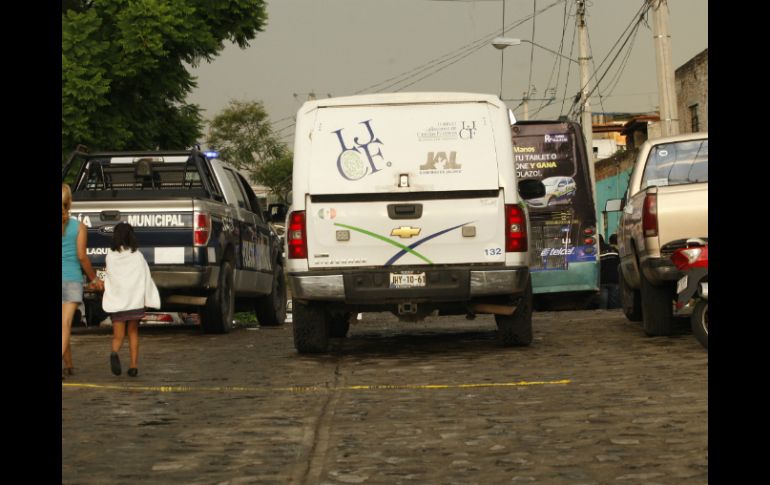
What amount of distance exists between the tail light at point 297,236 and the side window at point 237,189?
5737 millimetres

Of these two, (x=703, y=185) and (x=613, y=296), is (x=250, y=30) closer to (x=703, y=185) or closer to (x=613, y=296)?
(x=613, y=296)

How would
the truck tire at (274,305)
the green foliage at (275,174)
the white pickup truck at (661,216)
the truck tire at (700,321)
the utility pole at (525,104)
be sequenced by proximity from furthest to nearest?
the green foliage at (275,174) → the utility pole at (525,104) → the truck tire at (274,305) → the white pickup truck at (661,216) → the truck tire at (700,321)

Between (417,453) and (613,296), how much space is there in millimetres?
17182

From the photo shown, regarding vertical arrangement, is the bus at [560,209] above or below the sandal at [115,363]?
above

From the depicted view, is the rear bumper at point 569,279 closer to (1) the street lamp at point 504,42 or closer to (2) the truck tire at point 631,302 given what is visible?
(2) the truck tire at point 631,302

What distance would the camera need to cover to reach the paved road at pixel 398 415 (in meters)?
7.16

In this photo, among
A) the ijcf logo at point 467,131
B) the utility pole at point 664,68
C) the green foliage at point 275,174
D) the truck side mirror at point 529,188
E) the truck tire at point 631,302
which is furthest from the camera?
the green foliage at point 275,174

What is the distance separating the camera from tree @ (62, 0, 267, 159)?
92.0ft

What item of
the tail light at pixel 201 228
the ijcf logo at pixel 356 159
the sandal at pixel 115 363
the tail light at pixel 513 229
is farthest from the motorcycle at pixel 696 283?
the tail light at pixel 201 228

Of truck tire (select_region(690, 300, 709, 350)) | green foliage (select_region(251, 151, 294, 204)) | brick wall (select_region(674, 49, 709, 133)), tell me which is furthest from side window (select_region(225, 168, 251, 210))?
green foliage (select_region(251, 151, 294, 204))

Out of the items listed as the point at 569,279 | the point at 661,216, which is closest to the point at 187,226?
the point at 661,216
